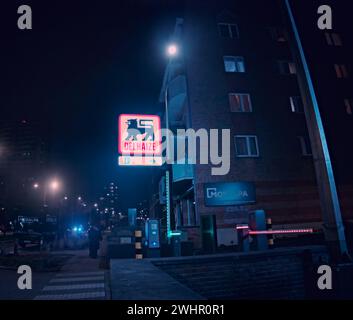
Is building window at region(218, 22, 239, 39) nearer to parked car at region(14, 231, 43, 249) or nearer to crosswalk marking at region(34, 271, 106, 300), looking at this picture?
crosswalk marking at region(34, 271, 106, 300)

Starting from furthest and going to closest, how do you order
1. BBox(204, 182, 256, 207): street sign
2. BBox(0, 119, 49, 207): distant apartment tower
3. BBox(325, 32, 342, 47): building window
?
BBox(0, 119, 49, 207): distant apartment tower → BBox(325, 32, 342, 47): building window → BBox(204, 182, 256, 207): street sign

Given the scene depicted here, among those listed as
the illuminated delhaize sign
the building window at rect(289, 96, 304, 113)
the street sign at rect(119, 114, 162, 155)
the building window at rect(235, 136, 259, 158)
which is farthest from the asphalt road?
the building window at rect(289, 96, 304, 113)

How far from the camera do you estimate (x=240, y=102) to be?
19734mm

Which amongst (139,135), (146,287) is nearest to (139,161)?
(139,135)

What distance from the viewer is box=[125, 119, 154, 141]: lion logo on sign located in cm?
1659

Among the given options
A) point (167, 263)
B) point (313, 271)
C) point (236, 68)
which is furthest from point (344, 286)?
point (236, 68)

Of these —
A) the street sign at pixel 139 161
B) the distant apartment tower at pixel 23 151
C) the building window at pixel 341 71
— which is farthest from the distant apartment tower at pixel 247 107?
the distant apartment tower at pixel 23 151

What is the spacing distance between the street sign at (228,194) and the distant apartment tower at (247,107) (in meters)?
0.14

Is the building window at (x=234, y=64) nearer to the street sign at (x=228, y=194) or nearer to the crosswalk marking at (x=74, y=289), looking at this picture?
the street sign at (x=228, y=194)

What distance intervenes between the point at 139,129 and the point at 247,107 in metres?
7.63

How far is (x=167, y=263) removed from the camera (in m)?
8.24

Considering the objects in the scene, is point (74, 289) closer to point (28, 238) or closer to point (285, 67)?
point (28, 238)

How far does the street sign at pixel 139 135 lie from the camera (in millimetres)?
16069
